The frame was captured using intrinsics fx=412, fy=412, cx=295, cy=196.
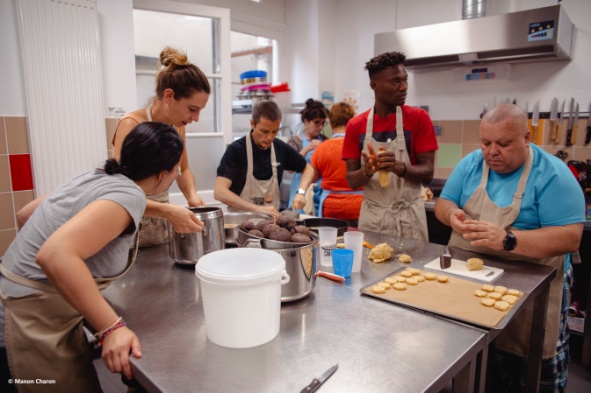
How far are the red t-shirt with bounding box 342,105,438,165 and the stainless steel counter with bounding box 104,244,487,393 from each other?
3.95ft

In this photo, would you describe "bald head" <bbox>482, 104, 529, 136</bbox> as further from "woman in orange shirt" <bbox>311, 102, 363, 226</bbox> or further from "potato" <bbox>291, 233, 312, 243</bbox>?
"woman in orange shirt" <bbox>311, 102, 363, 226</bbox>

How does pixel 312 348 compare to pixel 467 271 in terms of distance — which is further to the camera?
pixel 467 271

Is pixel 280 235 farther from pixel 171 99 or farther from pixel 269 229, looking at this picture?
pixel 171 99

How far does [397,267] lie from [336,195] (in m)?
1.33

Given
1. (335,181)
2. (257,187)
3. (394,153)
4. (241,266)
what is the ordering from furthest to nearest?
(335,181) < (257,187) < (394,153) < (241,266)

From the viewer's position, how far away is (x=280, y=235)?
55.3 inches

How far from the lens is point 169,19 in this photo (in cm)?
380

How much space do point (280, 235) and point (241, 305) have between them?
1.19 feet

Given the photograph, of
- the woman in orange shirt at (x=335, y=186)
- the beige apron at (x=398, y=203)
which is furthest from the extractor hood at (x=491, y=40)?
the beige apron at (x=398, y=203)

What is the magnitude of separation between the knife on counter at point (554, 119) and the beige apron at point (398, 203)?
1.78 meters

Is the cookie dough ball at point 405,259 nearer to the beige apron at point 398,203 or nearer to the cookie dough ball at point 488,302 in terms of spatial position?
the cookie dough ball at point 488,302

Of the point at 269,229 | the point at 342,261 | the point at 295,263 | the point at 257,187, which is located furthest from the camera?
the point at 257,187

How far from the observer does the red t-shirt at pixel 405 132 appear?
2389 millimetres

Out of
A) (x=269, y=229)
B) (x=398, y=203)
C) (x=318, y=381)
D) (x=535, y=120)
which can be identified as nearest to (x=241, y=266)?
(x=269, y=229)
